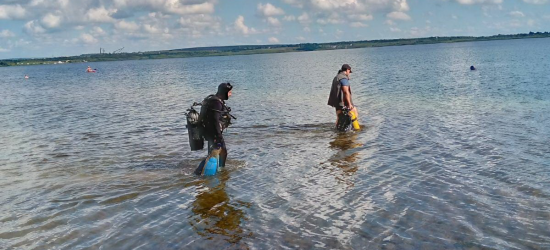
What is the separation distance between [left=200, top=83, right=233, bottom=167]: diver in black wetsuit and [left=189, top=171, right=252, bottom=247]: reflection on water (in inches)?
46.9

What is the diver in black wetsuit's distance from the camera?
39.3 feet

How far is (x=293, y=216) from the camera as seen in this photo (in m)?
9.73

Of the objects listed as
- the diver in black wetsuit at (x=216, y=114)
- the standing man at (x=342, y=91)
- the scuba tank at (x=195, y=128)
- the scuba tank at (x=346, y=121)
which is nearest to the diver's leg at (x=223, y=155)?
the diver in black wetsuit at (x=216, y=114)

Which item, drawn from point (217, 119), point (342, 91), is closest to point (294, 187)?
point (217, 119)

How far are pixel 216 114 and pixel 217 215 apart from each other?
2890mm

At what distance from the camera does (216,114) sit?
12.0 metres

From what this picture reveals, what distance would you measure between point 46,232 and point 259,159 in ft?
23.8

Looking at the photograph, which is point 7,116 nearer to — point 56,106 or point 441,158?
point 56,106

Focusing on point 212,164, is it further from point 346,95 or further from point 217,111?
point 346,95

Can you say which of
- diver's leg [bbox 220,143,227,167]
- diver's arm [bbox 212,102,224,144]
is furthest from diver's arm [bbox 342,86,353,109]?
diver's arm [bbox 212,102,224,144]

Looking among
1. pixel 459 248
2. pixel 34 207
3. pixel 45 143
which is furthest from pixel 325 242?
pixel 45 143

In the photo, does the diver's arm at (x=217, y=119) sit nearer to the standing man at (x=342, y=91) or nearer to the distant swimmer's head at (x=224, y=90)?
the distant swimmer's head at (x=224, y=90)

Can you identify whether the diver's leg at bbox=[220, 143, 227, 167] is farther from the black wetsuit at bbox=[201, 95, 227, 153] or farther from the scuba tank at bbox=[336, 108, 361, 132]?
the scuba tank at bbox=[336, 108, 361, 132]

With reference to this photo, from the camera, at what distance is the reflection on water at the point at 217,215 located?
8.94 meters
